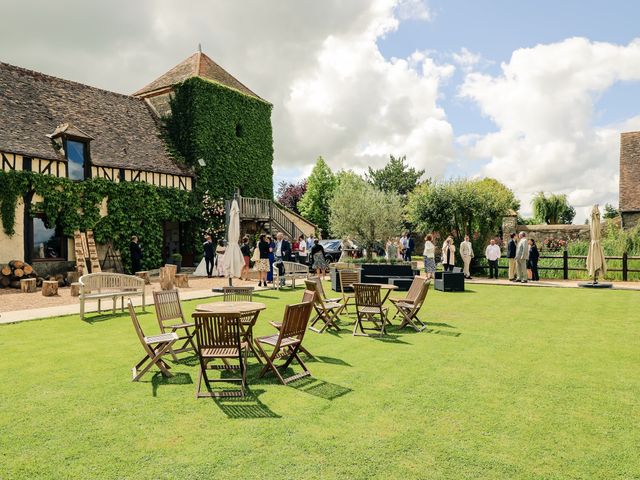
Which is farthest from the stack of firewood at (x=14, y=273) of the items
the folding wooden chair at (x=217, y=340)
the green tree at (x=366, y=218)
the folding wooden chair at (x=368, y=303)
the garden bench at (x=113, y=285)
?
the green tree at (x=366, y=218)

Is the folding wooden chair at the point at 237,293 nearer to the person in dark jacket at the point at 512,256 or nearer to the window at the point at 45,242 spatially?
the window at the point at 45,242

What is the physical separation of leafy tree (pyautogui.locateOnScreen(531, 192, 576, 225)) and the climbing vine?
3995 centimetres

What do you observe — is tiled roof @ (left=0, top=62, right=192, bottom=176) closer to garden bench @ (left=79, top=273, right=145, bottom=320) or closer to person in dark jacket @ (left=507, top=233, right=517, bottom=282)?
garden bench @ (left=79, top=273, right=145, bottom=320)

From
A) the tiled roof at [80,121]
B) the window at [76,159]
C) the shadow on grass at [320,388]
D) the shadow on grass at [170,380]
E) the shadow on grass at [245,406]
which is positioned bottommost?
the shadow on grass at [245,406]

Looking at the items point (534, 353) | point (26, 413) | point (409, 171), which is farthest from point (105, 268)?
point (409, 171)

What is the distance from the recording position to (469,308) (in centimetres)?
1112

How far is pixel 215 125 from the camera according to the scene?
2438 cm

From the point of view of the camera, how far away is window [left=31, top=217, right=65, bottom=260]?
17.0m

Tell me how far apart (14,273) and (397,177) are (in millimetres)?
44807

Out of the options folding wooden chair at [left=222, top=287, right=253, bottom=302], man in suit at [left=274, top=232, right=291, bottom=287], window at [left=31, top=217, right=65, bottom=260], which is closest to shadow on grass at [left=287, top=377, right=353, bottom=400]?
folding wooden chair at [left=222, top=287, right=253, bottom=302]

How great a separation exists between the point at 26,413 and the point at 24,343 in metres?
3.49

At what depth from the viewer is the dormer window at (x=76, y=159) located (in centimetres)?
1786

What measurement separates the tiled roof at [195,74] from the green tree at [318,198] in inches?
1042

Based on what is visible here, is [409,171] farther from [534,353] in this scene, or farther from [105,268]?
[534,353]
